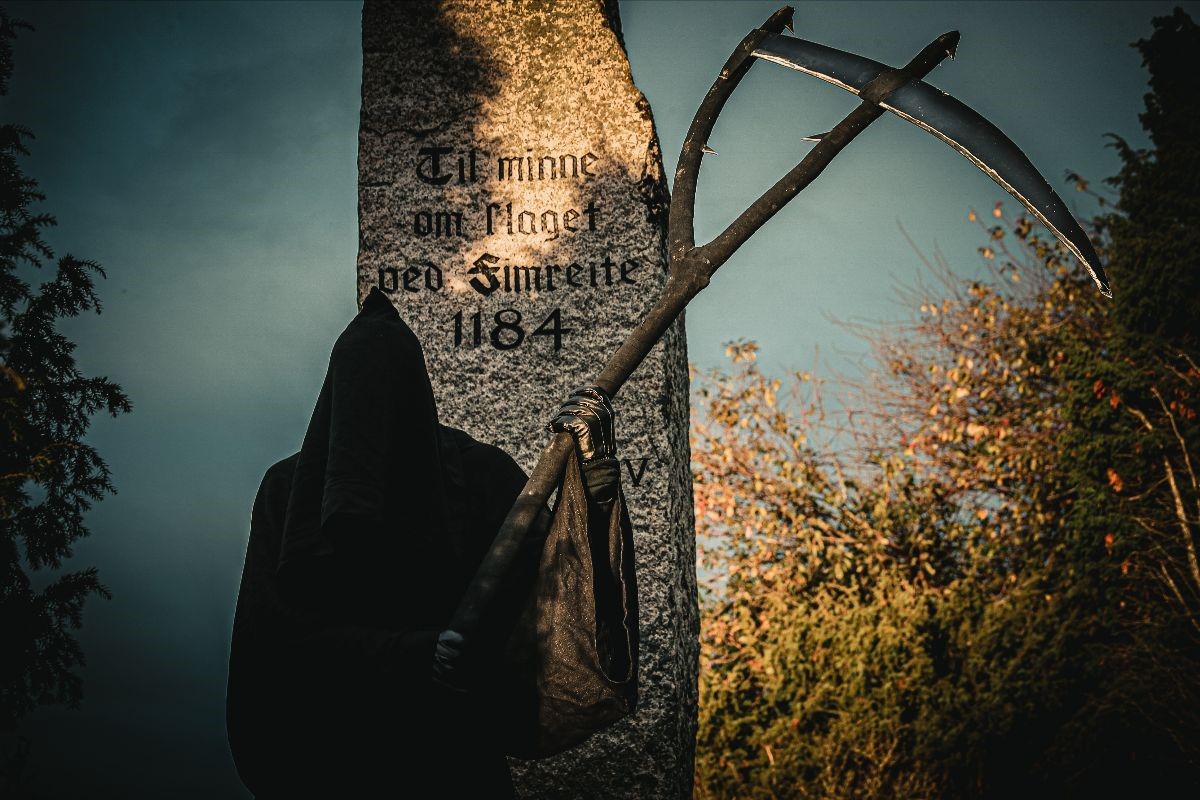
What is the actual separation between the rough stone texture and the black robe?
1.10m

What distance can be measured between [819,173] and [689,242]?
0.31m

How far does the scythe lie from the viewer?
186cm

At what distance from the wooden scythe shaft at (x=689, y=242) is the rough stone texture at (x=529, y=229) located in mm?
823

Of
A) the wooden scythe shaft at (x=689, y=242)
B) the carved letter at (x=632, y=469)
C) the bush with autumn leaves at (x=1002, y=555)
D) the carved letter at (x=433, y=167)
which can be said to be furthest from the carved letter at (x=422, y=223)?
the bush with autumn leaves at (x=1002, y=555)

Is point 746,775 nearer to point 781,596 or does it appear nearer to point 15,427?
point 781,596

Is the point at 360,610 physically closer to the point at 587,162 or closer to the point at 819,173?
the point at 819,173

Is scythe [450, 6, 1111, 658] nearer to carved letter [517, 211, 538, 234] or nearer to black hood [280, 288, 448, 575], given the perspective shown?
black hood [280, 288, 448, 575]

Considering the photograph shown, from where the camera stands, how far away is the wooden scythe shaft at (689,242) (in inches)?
70.7

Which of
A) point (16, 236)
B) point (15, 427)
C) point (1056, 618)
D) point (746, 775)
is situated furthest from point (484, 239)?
point (1056, 618)

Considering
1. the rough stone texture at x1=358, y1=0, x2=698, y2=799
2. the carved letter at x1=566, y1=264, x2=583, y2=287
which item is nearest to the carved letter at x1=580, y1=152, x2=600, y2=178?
the rough stone texture at x1=358, y1=0, x2=698, y2=799

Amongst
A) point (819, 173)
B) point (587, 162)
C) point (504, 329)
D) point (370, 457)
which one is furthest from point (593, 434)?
point (587, 162)

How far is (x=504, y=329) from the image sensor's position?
3.09 m

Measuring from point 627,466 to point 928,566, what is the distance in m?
5.33

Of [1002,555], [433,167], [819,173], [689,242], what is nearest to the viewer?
[819,173]
